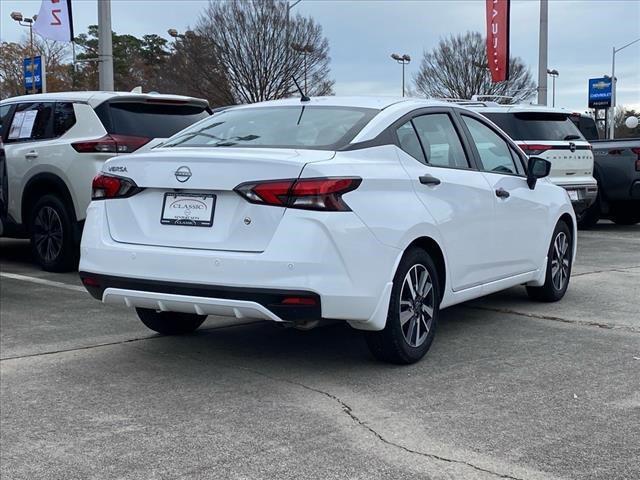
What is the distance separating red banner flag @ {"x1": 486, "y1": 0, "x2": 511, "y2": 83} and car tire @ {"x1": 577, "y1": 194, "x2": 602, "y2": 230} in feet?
25.7

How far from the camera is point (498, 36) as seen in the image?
21000mm

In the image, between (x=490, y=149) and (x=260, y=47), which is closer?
(x=490, y=149)

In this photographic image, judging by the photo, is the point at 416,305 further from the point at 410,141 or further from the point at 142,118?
the point at 142,118

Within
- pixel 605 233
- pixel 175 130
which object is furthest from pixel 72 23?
pixel 605 233

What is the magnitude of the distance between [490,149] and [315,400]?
277cm

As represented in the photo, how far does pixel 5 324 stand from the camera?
6129mm

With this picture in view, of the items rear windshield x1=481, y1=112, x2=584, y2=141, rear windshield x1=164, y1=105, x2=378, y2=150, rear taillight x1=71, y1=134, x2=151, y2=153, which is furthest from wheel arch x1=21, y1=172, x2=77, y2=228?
rear windshield x1=481, y1=112, x2=584, y2=141

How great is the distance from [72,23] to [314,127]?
482 inches

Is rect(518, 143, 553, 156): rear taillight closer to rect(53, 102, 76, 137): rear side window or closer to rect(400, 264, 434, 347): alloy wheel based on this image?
rect(53, 102, 76, 137): rear side window

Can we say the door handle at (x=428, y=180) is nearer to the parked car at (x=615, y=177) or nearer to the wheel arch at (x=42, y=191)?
the wheel arch at (x=42, y=191)

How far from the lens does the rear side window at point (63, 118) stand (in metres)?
8.57

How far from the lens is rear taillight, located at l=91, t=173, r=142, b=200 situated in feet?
15.7

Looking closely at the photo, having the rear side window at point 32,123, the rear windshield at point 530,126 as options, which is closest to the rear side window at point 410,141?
the rear side window at point 32,123

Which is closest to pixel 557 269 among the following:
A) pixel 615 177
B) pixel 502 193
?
pixel 502 193
